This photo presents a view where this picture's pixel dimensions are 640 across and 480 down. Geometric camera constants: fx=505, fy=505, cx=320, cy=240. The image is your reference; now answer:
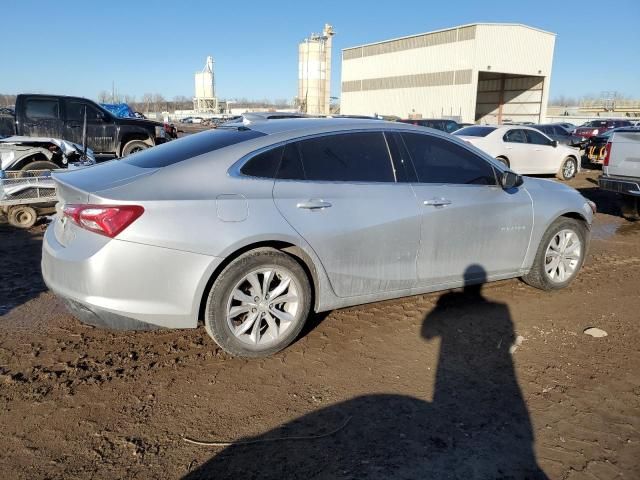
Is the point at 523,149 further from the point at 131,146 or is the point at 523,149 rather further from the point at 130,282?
the point at 130,282

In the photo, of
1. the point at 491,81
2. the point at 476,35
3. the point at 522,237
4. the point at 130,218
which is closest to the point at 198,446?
the point at 130,218

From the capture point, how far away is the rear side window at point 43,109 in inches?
472

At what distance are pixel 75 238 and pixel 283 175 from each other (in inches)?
57.4

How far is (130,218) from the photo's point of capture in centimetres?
314

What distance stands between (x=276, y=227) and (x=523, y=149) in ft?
42.3

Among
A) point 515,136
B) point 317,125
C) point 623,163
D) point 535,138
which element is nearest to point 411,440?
point 317,125

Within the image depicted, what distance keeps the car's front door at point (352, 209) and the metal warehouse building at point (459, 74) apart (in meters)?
38.9

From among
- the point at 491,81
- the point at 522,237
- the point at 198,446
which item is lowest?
the point at 198,446

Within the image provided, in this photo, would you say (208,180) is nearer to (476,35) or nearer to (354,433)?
(354,433)

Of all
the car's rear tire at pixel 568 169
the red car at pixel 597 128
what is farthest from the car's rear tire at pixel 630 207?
the red car at pixel 597 128

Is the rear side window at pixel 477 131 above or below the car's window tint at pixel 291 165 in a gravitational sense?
above

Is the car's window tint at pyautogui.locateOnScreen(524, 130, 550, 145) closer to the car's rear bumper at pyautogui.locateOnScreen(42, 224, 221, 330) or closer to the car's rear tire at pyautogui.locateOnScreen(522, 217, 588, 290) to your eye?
the car's rear tire at pyautogui.locateOnScreen(522, 217, 588, 290)

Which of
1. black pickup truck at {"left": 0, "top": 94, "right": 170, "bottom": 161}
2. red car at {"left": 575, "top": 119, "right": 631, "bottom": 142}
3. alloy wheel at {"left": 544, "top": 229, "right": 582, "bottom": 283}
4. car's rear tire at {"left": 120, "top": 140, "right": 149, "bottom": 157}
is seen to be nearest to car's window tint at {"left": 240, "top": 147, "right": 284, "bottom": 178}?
alloy wheel at {"left": 544, "top": 229, "right": 582, "bottom": 283}

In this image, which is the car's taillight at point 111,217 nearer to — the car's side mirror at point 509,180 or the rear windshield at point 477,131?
the car's side mirror at point 509,180
